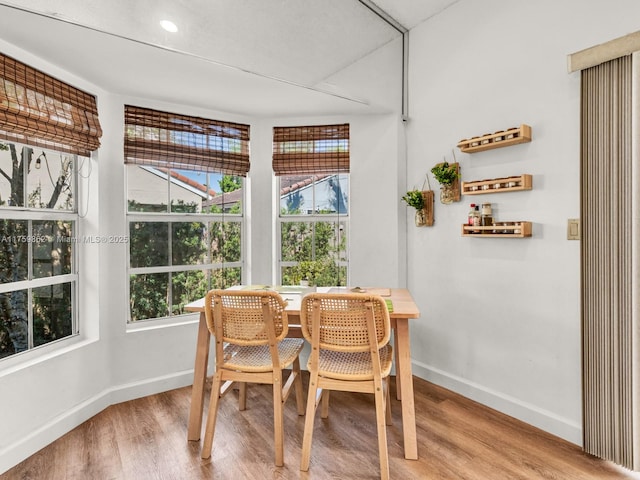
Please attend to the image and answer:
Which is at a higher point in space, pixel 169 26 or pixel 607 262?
pixel 169 26

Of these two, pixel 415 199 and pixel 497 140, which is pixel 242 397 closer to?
pixel 415 199

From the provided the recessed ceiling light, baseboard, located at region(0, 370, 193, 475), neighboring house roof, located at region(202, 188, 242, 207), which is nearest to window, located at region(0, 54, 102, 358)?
baseboard, located at region(0, 370, 193, 475)

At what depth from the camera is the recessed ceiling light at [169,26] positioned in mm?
1892

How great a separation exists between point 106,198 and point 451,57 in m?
2.73

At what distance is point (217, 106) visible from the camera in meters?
2.98

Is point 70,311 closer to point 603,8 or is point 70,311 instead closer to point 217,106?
point 217,106

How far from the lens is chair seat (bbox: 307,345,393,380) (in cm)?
180

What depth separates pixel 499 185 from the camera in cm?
228

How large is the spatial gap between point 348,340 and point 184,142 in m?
2.14

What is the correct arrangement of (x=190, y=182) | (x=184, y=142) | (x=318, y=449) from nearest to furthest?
(x=318, y=449) < (x=184, y=142) < (x=190, y=182)

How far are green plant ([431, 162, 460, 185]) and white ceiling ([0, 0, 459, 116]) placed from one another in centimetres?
77

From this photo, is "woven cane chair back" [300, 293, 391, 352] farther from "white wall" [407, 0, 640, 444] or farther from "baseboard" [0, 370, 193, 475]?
"baseboard" [0, 370, 193, 475]

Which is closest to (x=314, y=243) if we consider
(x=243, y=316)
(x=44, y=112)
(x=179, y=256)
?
(x=179, y=256)

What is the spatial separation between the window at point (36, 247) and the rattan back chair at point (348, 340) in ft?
5.60
